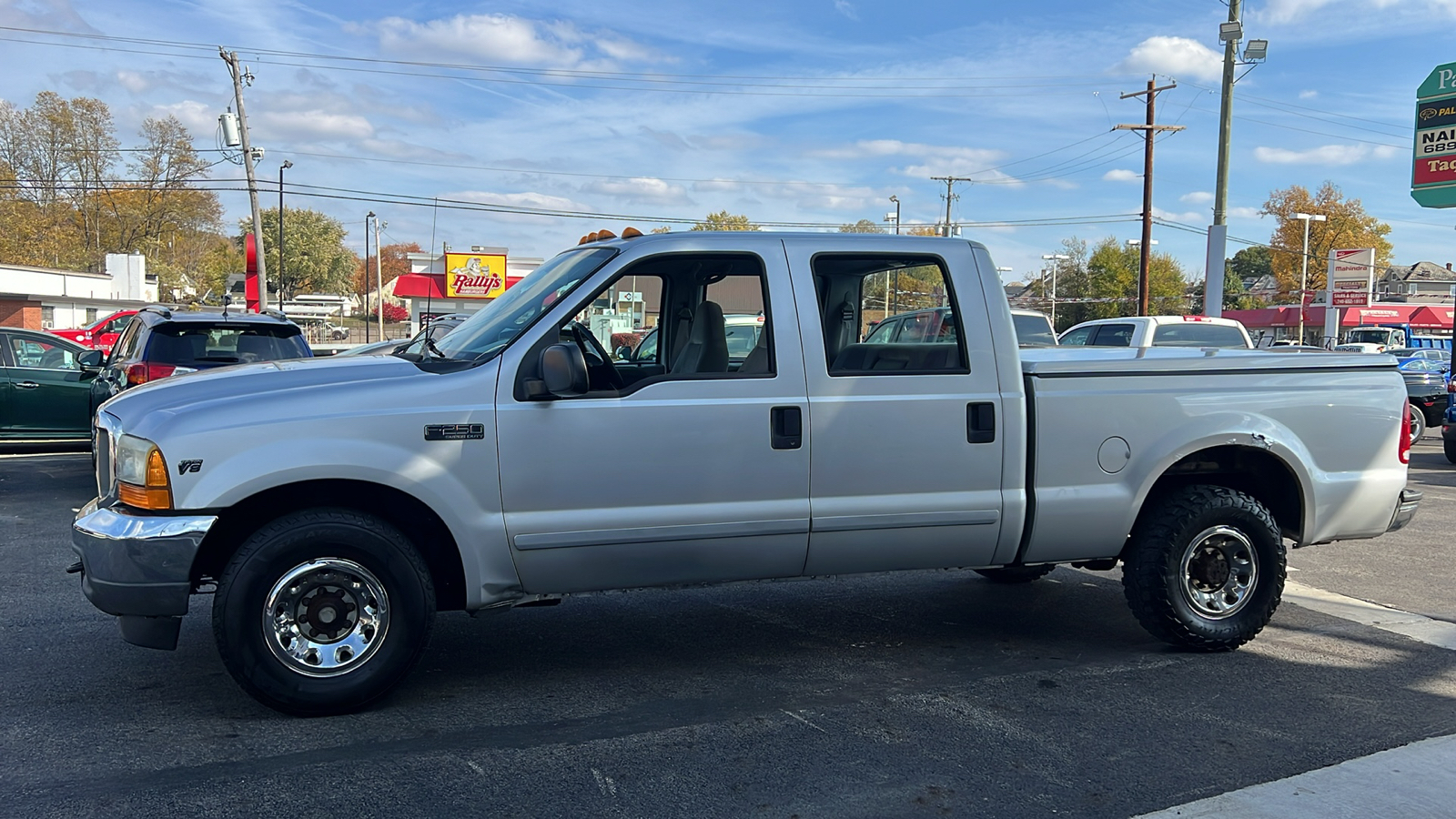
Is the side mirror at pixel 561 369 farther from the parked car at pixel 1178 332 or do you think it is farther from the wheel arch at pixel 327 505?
the parked car at pixel 1178 332

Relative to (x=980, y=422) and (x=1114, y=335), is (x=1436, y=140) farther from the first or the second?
(x=980, y=422)

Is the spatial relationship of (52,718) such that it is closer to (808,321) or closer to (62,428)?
(808,321)

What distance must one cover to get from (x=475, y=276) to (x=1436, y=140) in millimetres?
44266

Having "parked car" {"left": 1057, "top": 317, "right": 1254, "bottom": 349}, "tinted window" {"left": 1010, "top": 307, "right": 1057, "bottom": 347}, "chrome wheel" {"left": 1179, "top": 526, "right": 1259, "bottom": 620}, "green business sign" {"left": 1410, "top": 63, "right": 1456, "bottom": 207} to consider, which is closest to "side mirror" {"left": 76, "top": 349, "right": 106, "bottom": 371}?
"chrome wheel" {"left": 1179, "top": 526, "right": 1259, "bottom": 620}

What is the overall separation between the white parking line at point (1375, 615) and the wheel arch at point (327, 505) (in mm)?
4926

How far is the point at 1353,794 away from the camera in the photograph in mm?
3771

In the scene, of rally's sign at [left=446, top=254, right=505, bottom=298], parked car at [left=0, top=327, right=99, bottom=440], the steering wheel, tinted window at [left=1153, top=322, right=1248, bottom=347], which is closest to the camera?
the steering wheel

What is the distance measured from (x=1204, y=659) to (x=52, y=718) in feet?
16.7

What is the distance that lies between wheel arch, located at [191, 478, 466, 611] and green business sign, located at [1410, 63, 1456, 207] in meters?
20.2

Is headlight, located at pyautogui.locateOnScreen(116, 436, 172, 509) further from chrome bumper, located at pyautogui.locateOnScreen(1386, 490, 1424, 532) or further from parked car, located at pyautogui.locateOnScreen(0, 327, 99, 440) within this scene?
parked car, located at pyautogui.locateOnScreen(0, 327, 99, 440)

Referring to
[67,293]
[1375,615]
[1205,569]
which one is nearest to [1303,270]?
[1375,615]

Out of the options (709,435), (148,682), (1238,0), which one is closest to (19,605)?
(148,682)

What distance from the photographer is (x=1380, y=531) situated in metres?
5.82

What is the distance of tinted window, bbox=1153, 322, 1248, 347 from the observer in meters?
14.7
